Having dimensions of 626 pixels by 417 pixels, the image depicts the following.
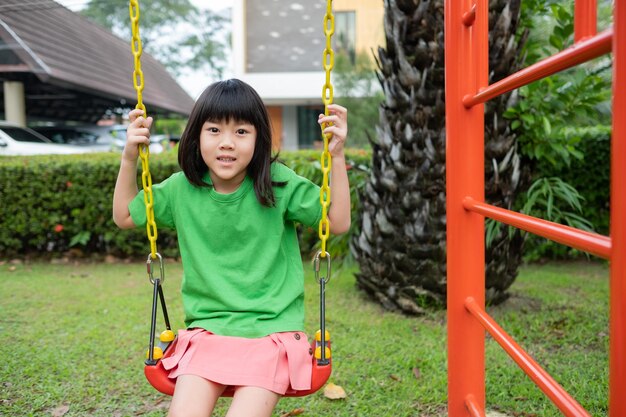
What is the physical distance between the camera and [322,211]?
76.6 inches

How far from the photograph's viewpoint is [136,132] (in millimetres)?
2043

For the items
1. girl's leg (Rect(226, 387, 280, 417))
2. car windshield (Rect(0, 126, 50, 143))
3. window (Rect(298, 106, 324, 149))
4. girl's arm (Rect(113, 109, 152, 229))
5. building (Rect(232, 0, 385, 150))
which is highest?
building (Rect(232, 0, 385, 150))

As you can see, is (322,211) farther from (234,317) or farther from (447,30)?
(447,30)

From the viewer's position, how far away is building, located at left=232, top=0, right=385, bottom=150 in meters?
20.3

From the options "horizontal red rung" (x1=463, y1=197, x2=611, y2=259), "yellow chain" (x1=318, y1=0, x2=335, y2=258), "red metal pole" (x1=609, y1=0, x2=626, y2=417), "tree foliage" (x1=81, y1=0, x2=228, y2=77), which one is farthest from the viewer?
"tree foliage" (x1=81, y1=0, x2=228, y2=77)

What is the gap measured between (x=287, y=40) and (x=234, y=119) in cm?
2016

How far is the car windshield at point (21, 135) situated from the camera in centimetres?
1034

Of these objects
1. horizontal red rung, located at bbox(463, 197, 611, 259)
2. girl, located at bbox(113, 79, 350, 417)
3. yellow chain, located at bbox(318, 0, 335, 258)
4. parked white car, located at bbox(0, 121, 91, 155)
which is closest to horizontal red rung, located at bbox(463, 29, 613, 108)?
horizontal red rung, located at bbox(463, 197, 611, 259)

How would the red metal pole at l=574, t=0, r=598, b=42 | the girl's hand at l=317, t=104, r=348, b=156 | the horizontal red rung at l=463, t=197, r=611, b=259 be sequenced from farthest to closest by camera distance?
the girl's hand at l=317, t=104, r=348, b=156 < the red metal pole at l=574, t=0, r=598, b=42 < the horizontal red rung at l=463, t=197, r=611, b=259

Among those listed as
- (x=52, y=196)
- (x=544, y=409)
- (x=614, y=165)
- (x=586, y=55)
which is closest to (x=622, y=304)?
(x=614, y=165)

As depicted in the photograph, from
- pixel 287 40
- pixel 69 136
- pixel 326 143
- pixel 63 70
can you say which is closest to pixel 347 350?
pixel 326 143

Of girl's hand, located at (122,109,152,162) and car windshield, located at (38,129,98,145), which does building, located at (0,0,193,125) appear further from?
girl's hand, located at (122,109,152,162)

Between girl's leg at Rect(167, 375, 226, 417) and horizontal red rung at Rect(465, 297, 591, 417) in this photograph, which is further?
girl's leg at Rect(167, 375, 226, 417)

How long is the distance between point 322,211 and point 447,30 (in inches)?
32.3
